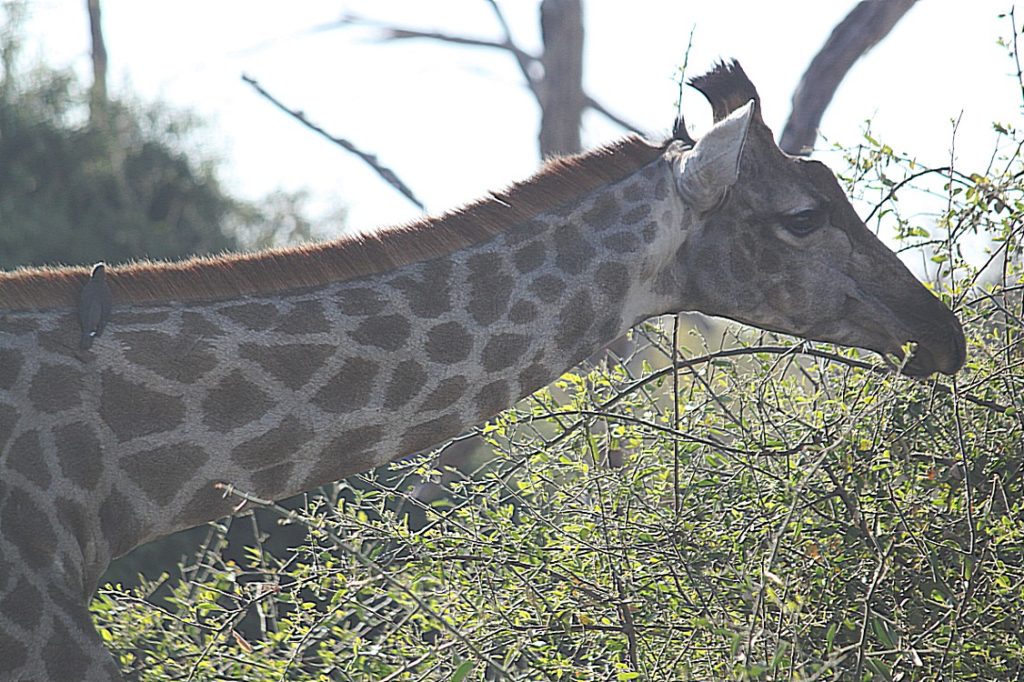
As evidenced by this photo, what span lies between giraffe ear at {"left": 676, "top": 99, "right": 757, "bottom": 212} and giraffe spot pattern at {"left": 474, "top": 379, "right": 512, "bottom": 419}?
618mm

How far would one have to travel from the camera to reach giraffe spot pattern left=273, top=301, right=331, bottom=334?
2.57 m

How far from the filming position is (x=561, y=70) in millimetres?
7863

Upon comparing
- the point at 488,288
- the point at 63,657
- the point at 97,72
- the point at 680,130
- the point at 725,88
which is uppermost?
the point at 97,72

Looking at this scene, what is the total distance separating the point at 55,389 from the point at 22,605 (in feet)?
1.29

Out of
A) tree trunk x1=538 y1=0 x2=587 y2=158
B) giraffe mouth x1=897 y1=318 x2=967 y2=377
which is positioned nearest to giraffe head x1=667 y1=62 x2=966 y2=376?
giraffe mouth x1=897 y1=318 x2=967 y2=377

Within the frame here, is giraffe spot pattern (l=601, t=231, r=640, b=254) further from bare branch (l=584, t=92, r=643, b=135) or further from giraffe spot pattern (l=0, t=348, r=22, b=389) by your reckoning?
bare branch (l=584, t=92, r=643, b=135)

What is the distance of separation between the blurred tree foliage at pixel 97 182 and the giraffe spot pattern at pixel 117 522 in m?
6.90

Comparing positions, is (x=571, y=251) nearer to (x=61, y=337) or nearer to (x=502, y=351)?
(x=502, y=351)

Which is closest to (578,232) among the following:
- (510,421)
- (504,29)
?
(510,421)

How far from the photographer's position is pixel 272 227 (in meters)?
12.4

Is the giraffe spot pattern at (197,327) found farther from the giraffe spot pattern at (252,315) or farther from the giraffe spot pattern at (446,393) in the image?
the giraffe spot pattern at (446,393)

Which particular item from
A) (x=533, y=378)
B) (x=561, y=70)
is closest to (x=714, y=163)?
(x=533, y=378)

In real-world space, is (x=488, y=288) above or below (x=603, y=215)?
below

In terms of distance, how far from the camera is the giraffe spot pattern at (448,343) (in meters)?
2.68
